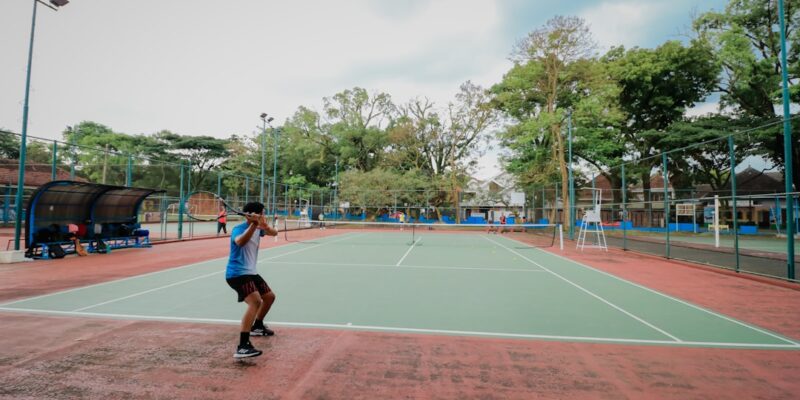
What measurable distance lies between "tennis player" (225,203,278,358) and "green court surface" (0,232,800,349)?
4.10 ft

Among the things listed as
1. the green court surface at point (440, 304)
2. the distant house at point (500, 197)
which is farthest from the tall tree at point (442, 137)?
the green court surface at point (440, 304)

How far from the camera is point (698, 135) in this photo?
31.7 meters

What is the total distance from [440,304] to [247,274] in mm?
3579

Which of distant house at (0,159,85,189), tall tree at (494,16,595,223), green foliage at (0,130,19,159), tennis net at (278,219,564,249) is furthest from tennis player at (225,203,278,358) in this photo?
green foliage at (0,130,19,159)

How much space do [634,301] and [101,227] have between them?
17376 millimetres

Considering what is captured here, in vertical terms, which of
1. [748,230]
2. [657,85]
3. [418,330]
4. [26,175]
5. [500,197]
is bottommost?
[418,330]

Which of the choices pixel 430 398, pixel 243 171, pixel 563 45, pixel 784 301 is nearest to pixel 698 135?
pixel 563 45

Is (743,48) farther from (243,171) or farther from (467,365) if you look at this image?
(243,171)

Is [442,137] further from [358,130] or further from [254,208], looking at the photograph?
[254,208]

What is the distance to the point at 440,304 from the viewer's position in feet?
22.5

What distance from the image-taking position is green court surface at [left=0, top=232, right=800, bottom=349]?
5.43 meters

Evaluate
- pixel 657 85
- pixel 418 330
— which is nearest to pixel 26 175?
pixel 418 330

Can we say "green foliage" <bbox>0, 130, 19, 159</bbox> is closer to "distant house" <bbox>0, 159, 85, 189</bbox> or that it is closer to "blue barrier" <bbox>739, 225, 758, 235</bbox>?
"distant house" <bbox>0, 159, 85, 189</bbox>

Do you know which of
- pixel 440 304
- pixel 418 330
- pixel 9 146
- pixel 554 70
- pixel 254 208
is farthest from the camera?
pixel 9 146
